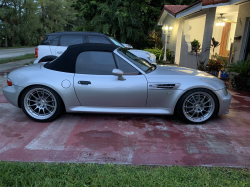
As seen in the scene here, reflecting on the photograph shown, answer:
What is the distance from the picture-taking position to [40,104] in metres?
4.03

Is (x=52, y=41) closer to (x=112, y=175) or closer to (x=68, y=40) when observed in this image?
(x=68, y=40)

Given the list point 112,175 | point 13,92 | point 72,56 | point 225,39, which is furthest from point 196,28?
point 112,175

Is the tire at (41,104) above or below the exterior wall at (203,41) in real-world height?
below

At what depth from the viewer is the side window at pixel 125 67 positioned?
390 centimetres

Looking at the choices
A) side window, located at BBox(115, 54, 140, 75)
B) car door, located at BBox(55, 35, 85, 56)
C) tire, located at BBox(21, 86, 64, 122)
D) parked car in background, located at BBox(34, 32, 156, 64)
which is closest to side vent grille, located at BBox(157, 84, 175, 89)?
side window, located at BBox(115, 54, 140, 75)

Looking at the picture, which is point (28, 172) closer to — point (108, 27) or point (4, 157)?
point (4, 157)

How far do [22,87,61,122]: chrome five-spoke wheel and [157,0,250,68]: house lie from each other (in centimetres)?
623

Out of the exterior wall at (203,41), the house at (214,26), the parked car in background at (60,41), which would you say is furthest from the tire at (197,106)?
the exterior wall at (203,41)

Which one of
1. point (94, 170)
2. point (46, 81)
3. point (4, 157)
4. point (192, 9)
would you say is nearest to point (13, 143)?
point (4, 157)

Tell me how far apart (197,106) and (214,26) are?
9207 millimetres

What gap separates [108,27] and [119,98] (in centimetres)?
1375

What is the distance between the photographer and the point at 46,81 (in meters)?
3.87

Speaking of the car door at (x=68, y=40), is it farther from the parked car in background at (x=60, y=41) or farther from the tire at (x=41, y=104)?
the tire at (x=41, y=104)

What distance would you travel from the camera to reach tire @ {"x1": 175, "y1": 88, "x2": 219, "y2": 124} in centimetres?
387
